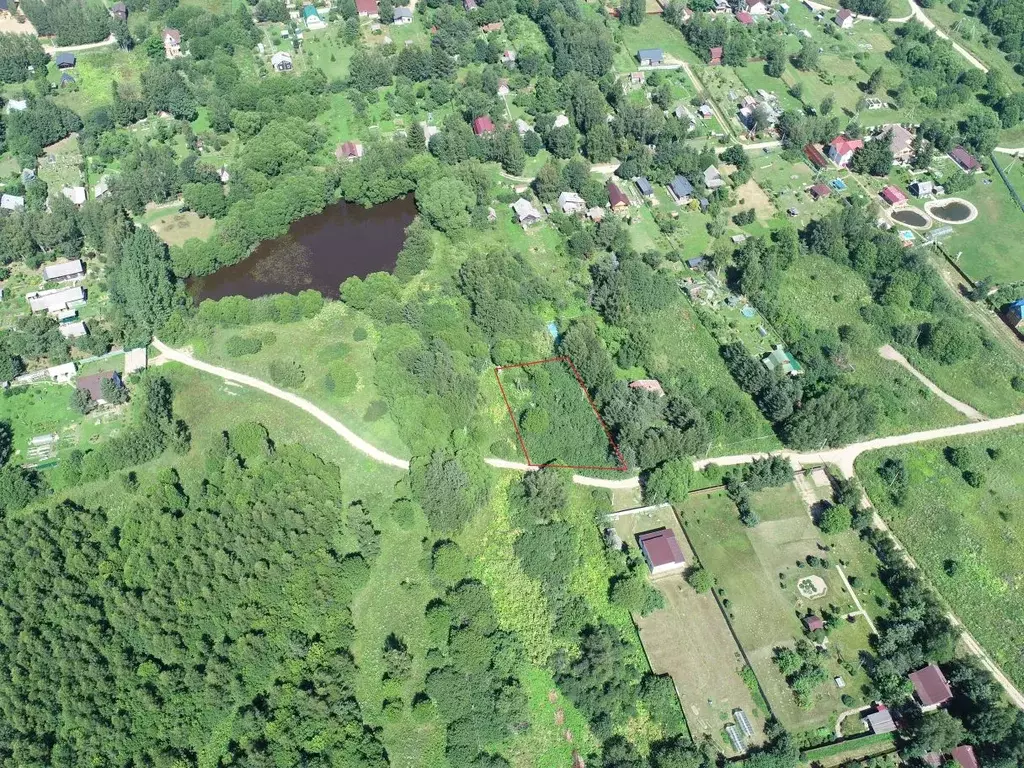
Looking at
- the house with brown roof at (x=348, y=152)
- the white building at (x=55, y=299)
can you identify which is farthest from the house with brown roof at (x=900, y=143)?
the white building at (x=55, y=299)

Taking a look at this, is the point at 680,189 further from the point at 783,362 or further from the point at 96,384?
the point at 96,384

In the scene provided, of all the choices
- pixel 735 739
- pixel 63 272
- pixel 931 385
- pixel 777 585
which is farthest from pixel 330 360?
pixel 931 385

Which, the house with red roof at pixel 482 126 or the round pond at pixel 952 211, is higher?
the round pond at pixel 952 211

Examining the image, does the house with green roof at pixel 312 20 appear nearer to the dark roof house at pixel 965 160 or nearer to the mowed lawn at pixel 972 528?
the dark roof house at pixel 965 160

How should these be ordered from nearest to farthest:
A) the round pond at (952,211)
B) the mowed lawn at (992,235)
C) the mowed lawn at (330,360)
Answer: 1. the mowed lawn at (330,360)
2. the mowed lawn at (992,235)
3. the round pond at (952,211)

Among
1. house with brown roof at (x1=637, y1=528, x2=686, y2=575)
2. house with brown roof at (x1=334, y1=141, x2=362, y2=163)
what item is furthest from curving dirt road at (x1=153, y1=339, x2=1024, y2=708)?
house with brown roof at (x1=334, y1=141, x2=362, y2=163)

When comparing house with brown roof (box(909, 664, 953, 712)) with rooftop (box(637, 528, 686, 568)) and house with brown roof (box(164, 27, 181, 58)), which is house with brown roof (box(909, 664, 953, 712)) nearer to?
rooftop (box(637, 528, 686, 568))
